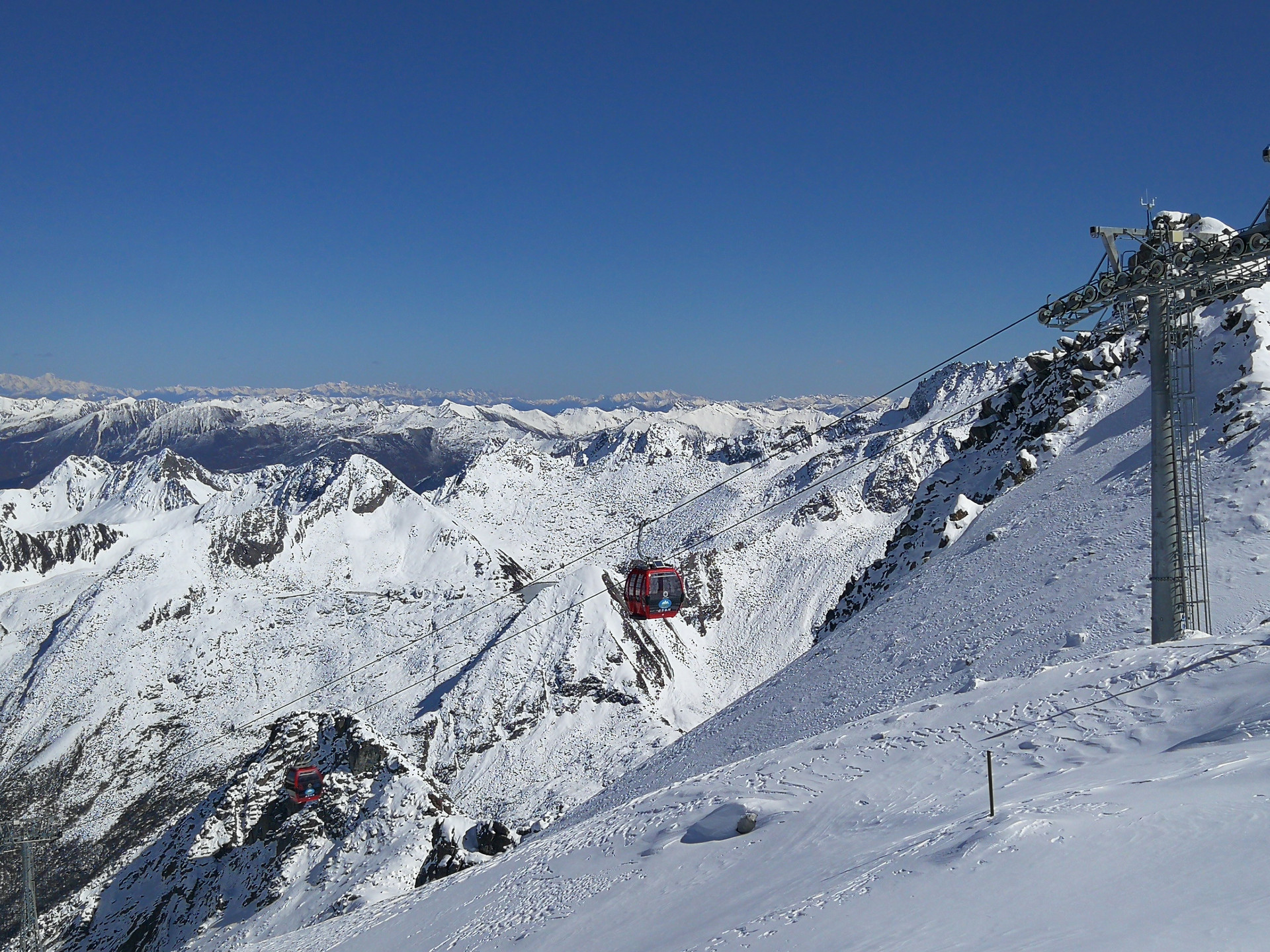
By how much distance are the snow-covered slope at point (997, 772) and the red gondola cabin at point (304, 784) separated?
7587mm

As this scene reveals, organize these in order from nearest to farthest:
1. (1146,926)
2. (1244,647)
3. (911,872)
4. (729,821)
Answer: (1146,926)
(911,872)
(1244,647)
(729,821)

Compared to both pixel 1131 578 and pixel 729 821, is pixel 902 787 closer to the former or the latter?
pixel 729 821

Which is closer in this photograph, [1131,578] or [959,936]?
[959,936]

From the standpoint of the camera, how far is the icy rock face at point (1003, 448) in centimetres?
4059

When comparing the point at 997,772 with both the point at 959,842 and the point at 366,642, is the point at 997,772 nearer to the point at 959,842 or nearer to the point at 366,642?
the point at 959,842

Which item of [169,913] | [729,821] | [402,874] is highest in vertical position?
[729,821]

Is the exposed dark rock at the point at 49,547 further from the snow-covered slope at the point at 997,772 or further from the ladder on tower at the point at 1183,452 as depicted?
the ladder on tower at the point at 1183,452

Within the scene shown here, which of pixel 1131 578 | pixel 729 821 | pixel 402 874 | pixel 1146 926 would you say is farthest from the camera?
pixel 402 874

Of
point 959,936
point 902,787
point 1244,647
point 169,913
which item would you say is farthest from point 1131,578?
point 169,913

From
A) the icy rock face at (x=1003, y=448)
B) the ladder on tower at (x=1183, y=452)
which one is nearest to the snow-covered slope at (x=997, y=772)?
the icy rock face at (x=1003, y=448)

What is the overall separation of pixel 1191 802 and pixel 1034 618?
1621cm

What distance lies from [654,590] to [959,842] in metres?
15.3

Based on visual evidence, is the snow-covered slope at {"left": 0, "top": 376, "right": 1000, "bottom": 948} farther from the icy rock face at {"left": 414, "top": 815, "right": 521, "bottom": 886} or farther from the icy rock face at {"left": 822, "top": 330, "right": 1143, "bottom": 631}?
the icy rock face at {"left": 822, "top": 330, "right": 1143, "bottom": 631}

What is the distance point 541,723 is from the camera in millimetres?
68125
